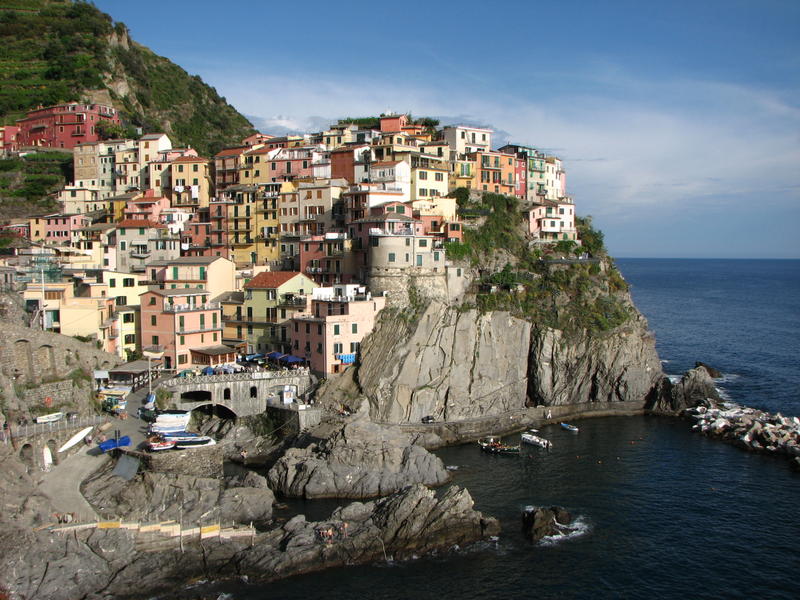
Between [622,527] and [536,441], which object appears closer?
[622,527]

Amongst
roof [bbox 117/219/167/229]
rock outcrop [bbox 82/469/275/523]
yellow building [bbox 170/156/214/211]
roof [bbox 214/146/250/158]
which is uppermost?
roof [bbox 214/146/250/158]

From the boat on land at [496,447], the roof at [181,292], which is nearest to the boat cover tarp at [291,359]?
the roof at [181,292]

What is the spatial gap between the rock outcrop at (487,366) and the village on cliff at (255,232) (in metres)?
3.72

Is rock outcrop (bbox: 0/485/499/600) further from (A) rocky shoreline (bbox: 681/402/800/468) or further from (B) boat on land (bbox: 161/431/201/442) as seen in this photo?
(A) rocky shoreline (bbox: 681/402/800/468)

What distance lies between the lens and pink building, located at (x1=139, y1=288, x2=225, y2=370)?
2317 inches

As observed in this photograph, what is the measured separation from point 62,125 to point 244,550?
83.3 metres

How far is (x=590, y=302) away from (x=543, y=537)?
116 feet

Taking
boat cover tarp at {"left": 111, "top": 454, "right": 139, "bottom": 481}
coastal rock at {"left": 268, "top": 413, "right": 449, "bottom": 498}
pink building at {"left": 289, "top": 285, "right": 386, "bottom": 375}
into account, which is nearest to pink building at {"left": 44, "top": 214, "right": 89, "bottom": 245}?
pink building at {"left": 289, "top": 285, "right": 386, "bottom": 375}

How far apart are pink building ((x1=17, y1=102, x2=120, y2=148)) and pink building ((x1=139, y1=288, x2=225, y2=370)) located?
4983 cm

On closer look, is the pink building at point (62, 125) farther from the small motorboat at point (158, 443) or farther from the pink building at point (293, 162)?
the small motorboat at point (158, 443)

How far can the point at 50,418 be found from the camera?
43719mm

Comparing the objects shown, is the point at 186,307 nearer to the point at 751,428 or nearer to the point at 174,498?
the point at 174,498

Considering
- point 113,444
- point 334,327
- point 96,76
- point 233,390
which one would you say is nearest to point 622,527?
point 334,327

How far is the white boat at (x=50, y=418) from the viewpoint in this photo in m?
43.2
